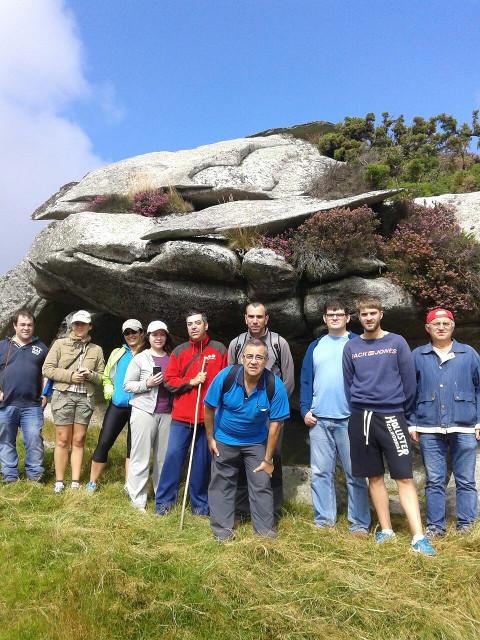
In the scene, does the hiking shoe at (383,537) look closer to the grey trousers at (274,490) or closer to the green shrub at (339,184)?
the grey trousers at (274,490)

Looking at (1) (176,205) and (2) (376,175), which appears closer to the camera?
(2) (376,175)

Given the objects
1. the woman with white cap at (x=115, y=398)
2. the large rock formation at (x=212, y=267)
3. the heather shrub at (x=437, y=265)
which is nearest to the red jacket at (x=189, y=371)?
the woman with white cap at (x=115, y=398)

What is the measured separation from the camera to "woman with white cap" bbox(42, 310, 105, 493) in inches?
372

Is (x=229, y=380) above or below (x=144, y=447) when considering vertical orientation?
above

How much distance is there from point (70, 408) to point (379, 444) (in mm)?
5599

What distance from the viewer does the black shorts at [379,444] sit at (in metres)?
6.98

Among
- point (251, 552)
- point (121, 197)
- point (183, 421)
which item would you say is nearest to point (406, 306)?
point (183, 421)

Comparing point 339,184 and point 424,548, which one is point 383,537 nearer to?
point 424,548

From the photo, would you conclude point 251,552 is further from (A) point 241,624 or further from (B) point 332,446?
(B) point 332,446

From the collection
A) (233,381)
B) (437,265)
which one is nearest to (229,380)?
(233,381)

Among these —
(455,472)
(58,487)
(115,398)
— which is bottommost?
(58,487)

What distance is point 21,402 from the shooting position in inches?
381

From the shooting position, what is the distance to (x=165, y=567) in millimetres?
6117

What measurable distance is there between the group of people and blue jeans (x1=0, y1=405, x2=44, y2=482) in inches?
0.7
